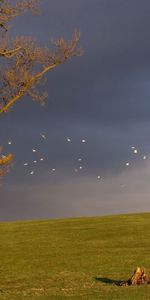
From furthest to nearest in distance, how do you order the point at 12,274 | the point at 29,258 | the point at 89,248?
the point at 89,248
the point at 29,258
the point at 12,274

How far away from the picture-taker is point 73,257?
36.7 meters

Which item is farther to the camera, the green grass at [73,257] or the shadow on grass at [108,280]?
the shadow on grass at [108,280]

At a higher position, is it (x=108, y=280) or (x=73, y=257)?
(x=73, y=257)

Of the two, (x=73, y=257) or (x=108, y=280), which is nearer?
(x=108, y=280)

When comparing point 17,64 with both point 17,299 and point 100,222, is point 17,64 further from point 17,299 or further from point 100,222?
point 100,222

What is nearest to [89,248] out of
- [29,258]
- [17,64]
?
→ [29,258]

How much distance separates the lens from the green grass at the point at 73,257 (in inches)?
931

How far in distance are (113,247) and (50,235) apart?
9.51 m

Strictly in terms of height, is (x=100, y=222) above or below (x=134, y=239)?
above

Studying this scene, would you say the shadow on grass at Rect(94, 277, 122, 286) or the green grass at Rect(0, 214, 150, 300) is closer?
the green grass at Rect(0, 214, 150, 300)

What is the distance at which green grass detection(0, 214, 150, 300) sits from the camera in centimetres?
2366

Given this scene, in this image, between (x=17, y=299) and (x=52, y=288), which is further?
(x=52, y=288)

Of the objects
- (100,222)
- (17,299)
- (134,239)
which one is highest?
(100,222)

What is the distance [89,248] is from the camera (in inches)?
1596
